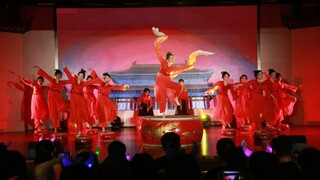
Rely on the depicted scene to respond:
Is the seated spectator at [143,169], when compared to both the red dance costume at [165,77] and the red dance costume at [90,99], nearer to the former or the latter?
the red dance costume at [165,77]

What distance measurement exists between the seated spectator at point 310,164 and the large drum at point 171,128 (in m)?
3.98

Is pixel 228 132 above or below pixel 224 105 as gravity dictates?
below

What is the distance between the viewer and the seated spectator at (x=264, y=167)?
2.61 meters

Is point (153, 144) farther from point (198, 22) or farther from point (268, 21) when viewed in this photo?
point (268, 21)

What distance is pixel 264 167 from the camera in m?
2.64

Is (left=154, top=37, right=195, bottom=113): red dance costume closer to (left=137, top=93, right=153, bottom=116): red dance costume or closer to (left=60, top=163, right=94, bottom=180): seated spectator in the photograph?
(left=137, top=93, right=153, bottom=116): red dance costume

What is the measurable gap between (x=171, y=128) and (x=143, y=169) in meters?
3.97

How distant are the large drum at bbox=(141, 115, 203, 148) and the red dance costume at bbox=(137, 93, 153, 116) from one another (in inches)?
123

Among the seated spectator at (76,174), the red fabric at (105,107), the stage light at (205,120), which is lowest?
the stage light at (205,120)

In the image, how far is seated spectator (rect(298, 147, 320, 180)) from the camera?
8.58 feet

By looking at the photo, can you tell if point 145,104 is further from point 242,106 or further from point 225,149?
point 225,149

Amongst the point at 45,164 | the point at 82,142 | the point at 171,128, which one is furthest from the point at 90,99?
A: the point at 45,164

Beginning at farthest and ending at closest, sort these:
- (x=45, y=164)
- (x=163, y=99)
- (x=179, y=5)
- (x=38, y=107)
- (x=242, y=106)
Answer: (x=179, y=5), (x=242, y=106), (x=38, y=107), (x=163, y=99), (x=45, y=164)

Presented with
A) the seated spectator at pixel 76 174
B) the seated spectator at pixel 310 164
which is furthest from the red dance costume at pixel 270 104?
the seated spectator at pixel 76 174
